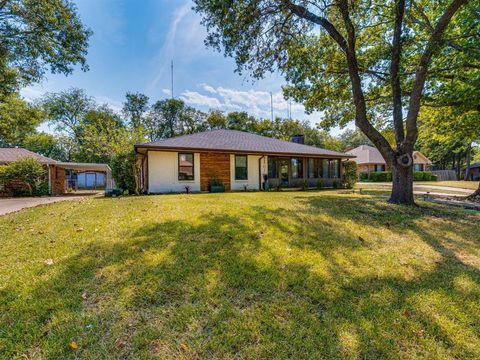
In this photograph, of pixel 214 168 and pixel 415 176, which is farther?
pixel 415 176

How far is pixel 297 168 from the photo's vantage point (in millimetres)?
17688

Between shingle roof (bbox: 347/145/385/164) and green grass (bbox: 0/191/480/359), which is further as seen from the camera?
shingle roof (bbox: 347/145/385/164)

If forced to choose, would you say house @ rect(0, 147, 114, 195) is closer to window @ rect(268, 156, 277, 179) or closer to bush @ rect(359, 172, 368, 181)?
window @ rect(268, 156, 277, 179)

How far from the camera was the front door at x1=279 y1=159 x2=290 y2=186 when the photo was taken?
16984mm

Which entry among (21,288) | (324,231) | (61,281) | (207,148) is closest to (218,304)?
(61,281)

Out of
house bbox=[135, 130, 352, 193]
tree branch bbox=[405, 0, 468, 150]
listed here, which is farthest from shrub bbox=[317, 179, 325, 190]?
tree branch bbox=[405, 0, 468, 150]

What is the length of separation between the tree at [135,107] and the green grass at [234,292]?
3799cm

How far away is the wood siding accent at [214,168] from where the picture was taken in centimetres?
1414

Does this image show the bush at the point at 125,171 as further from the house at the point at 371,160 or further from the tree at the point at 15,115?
the house at the point at 371,160

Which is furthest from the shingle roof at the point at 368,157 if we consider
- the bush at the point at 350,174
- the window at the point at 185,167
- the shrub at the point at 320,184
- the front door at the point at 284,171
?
the window at the point at 185,167

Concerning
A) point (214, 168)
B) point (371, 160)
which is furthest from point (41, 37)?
point (371, 160)

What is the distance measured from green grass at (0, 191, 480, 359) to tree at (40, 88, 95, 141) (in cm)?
3943

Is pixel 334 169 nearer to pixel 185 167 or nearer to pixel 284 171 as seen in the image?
pixel 284 171

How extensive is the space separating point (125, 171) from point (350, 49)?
38.3 ft
